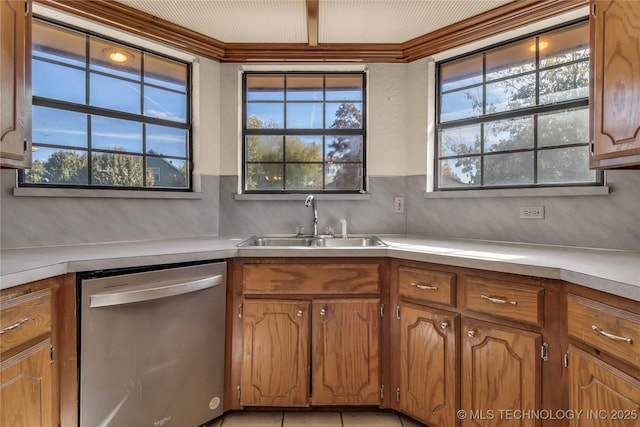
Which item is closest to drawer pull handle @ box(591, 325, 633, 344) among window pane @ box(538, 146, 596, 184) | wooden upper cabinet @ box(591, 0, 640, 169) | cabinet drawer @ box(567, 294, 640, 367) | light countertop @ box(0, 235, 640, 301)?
cabinet drawer @ box(567, 294, 640, 367)

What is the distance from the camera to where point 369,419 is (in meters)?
1.92

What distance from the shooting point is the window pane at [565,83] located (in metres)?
1.89

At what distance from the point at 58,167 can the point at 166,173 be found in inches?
23.2

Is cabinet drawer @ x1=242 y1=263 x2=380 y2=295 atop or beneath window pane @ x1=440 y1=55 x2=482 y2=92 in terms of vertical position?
beneath

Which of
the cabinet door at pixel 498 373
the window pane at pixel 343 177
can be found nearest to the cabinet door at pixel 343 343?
the cabinet door at pixel 498 373

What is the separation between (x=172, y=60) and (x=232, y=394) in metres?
2.16

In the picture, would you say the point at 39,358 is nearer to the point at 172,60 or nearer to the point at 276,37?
the point at 172,60

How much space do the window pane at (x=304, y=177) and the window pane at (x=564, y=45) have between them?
1.56m

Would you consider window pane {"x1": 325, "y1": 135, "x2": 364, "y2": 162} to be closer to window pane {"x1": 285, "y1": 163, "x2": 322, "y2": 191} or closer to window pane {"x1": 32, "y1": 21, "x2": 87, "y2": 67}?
window pane {"x1": 285, "y1": 163, "x2": 322, "y2": 191}

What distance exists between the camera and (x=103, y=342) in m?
1.44

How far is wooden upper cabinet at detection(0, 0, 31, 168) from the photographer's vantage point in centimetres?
131

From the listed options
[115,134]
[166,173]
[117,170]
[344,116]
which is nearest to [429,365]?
[344,116]

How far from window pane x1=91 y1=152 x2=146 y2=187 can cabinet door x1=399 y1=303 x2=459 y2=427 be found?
1.81 m

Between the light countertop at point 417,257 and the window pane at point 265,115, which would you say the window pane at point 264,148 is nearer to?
the window pane at point 265,115
